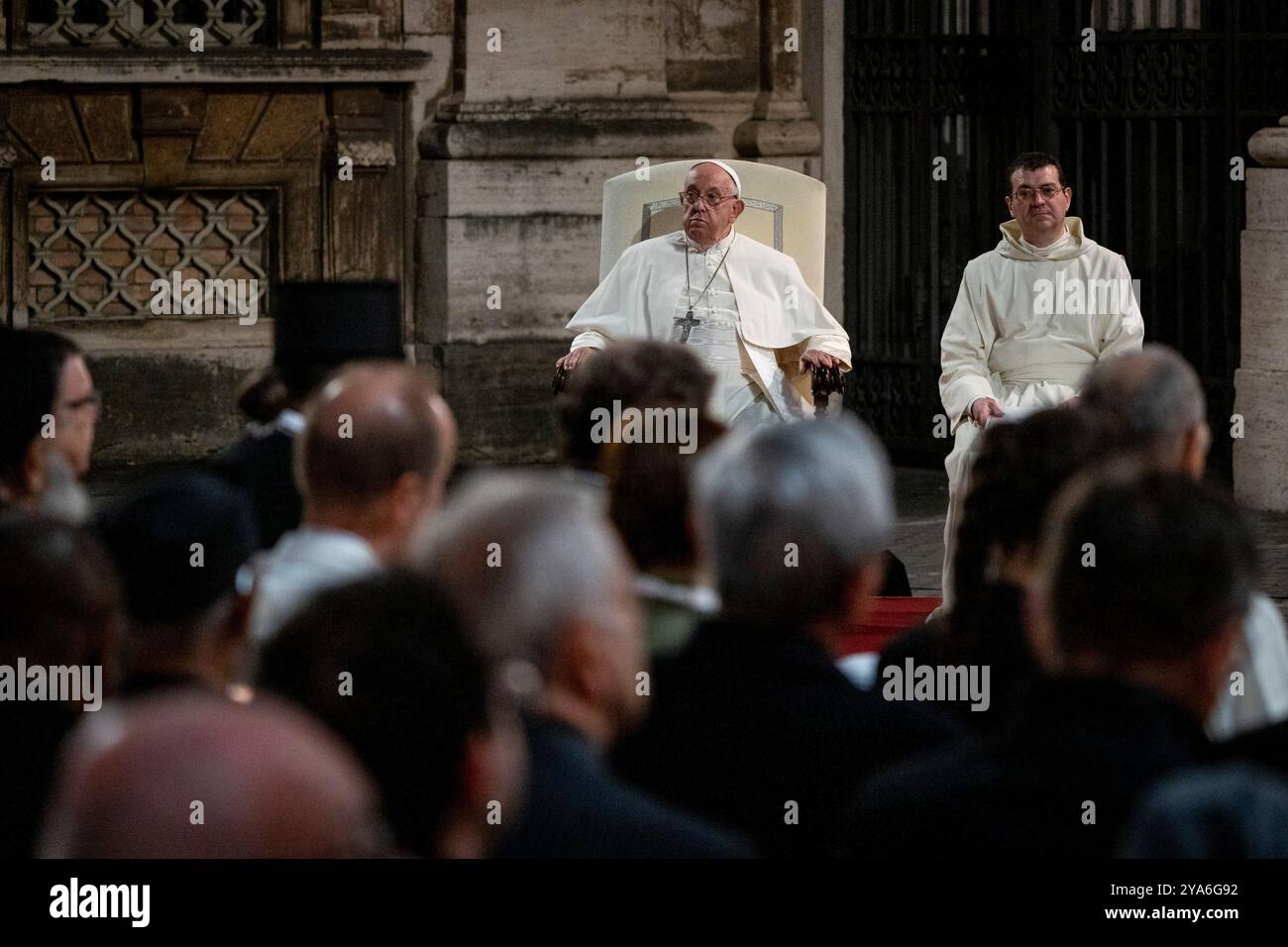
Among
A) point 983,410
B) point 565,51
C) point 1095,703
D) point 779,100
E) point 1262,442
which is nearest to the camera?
point 1095,703

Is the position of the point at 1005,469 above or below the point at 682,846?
above

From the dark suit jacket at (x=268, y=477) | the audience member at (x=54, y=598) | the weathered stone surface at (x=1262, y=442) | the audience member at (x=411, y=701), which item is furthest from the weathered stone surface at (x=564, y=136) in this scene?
the audience member at (x=411, y=701)

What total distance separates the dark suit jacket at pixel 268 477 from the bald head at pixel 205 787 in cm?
370

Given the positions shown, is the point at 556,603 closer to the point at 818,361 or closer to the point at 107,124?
the point at 818,361

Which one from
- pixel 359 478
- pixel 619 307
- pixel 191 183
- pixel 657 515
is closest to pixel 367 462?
pixel 359 478

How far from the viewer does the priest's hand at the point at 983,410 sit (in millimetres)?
7977

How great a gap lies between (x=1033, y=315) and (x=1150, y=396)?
3779 millimetres

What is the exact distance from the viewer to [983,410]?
7.98 m

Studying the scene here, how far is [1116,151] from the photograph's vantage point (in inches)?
484

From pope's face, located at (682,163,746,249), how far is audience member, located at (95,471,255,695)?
5013mm

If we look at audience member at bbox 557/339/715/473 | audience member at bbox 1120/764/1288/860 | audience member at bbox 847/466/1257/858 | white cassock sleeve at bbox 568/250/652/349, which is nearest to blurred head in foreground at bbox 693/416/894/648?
audience member at bbox 847/466/1257/858
